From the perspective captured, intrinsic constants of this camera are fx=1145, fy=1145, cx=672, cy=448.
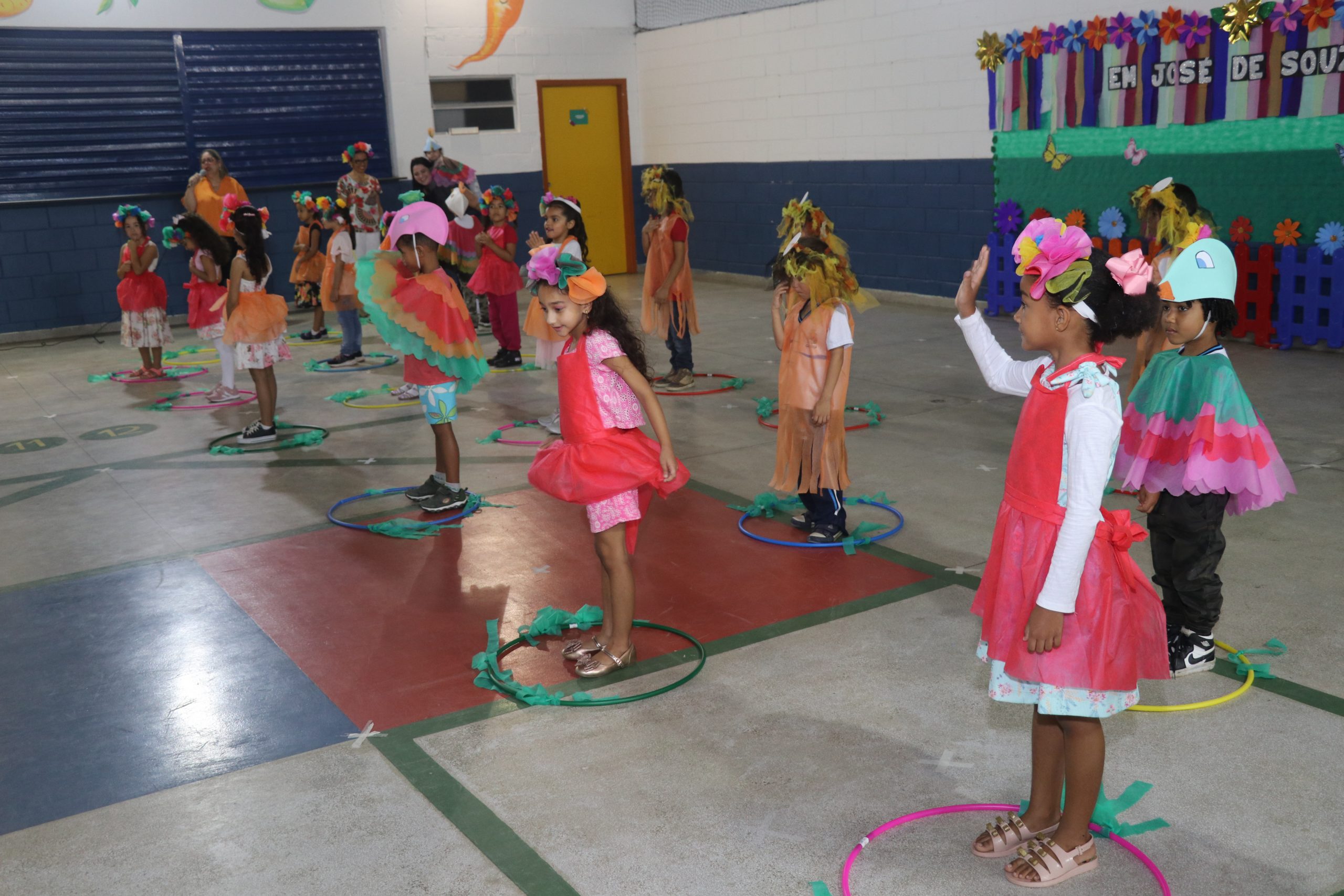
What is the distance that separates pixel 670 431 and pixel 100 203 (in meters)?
9.07

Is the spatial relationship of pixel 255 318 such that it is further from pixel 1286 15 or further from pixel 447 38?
pixel 447 38

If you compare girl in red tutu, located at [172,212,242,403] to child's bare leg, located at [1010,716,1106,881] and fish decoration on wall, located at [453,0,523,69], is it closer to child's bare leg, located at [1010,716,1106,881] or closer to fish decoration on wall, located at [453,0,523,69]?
child's bare leg, located at [1010,716,1106,881]

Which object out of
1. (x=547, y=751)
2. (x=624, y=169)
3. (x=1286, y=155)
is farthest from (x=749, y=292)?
(x=547, y=751)

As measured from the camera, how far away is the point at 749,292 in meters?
14.3

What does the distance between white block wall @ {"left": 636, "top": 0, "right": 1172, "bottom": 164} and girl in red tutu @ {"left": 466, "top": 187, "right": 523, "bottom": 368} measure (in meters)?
4.83

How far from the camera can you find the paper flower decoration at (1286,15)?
8516 millimetres

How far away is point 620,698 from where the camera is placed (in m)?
A: 3.70

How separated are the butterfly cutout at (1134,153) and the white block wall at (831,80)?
3.62ft

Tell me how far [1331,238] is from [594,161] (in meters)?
10.0

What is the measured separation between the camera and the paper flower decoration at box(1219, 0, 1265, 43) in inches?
344

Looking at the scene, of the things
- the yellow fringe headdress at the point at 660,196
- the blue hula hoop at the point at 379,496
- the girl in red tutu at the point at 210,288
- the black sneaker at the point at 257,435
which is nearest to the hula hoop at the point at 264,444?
the black sneaker at the point at 257,435

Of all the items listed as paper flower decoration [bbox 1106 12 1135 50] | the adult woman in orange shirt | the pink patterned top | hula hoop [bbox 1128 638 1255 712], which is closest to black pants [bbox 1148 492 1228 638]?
hula hoop [bbox 1128 638 1255 712]

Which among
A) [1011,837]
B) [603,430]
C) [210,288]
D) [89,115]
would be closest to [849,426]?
[603,430]

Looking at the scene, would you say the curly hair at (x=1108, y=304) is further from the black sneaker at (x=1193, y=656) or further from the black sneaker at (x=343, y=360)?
the black sneaker at (x=343, y=360)
